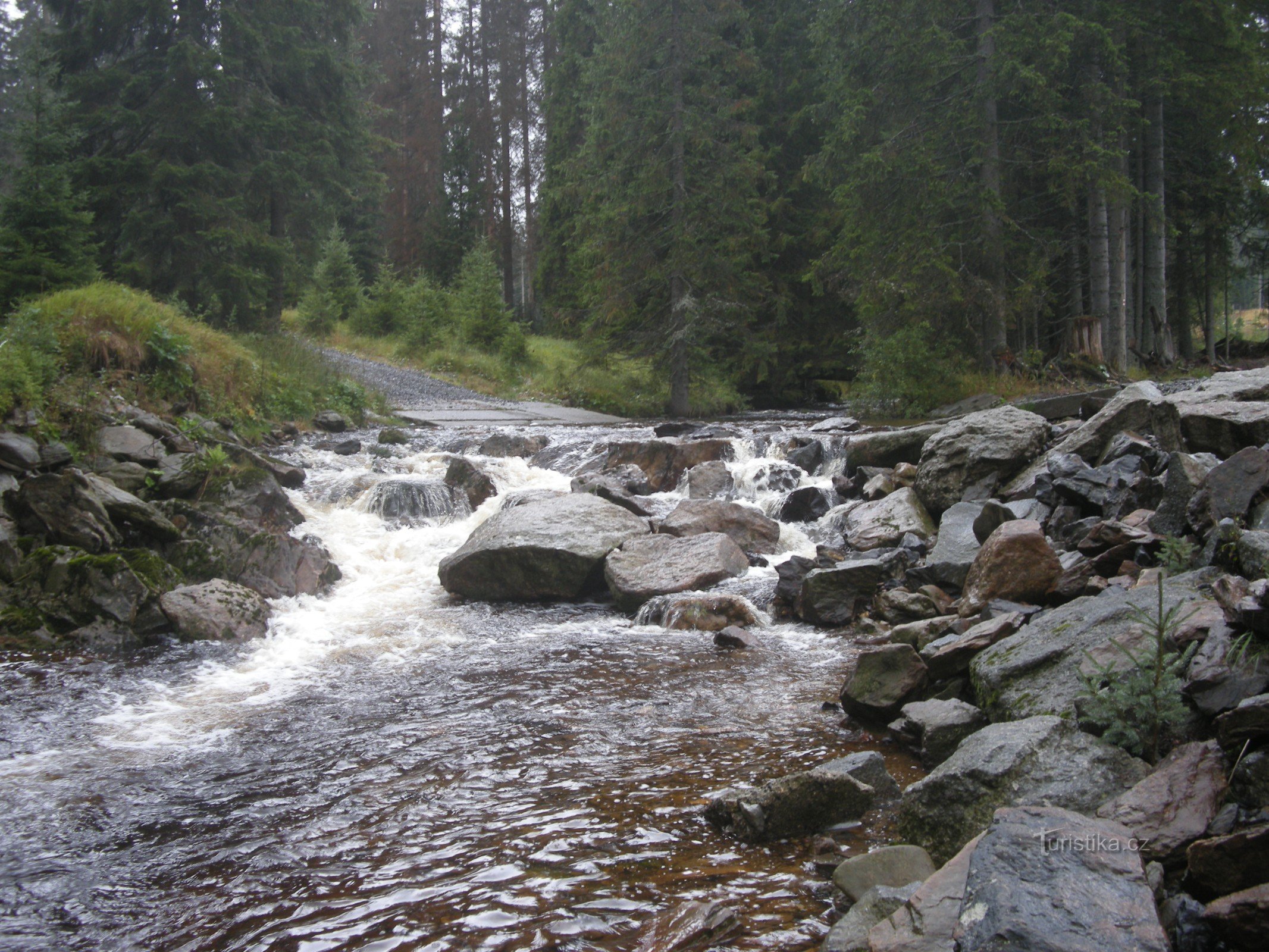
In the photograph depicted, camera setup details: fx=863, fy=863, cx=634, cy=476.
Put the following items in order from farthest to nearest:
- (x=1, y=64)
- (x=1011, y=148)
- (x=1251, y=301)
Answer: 1. (x=1251, y=301)
2. (x=1, y=64)
3. (x=1011, y=148)

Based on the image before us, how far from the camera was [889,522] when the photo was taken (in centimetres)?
953

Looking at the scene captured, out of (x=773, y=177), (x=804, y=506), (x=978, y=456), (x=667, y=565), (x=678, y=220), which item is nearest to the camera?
(x=667, y=565)

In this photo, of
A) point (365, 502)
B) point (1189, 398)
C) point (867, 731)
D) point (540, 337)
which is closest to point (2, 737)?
point (867, 731)

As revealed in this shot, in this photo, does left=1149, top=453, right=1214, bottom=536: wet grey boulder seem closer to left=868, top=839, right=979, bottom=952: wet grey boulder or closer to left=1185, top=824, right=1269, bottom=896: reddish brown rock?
left=1185, top=824, right=1269, bottom=896: reddish brown rock

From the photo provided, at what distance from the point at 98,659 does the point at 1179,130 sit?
2612 centimetres

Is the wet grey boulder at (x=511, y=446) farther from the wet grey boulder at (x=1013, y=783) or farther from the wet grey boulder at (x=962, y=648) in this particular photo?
the wet grey boulder at (x=1013, y=783)

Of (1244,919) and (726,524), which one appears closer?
(1244,919)

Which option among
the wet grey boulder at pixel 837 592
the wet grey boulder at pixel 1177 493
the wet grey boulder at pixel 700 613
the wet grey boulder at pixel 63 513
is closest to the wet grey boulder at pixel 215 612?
the wet grey boulder at pixel 63 513

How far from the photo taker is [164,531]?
27.5 ft

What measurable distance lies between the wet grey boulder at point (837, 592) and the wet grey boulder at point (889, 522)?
135 centimetres

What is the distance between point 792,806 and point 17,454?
8032 mm

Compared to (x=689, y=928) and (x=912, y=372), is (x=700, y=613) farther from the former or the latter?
(x=912, y=372)

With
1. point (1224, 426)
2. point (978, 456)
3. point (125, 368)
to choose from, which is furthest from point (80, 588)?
point (1224, 426)

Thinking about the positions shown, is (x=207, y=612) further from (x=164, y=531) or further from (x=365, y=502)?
(x=365, y=502)
